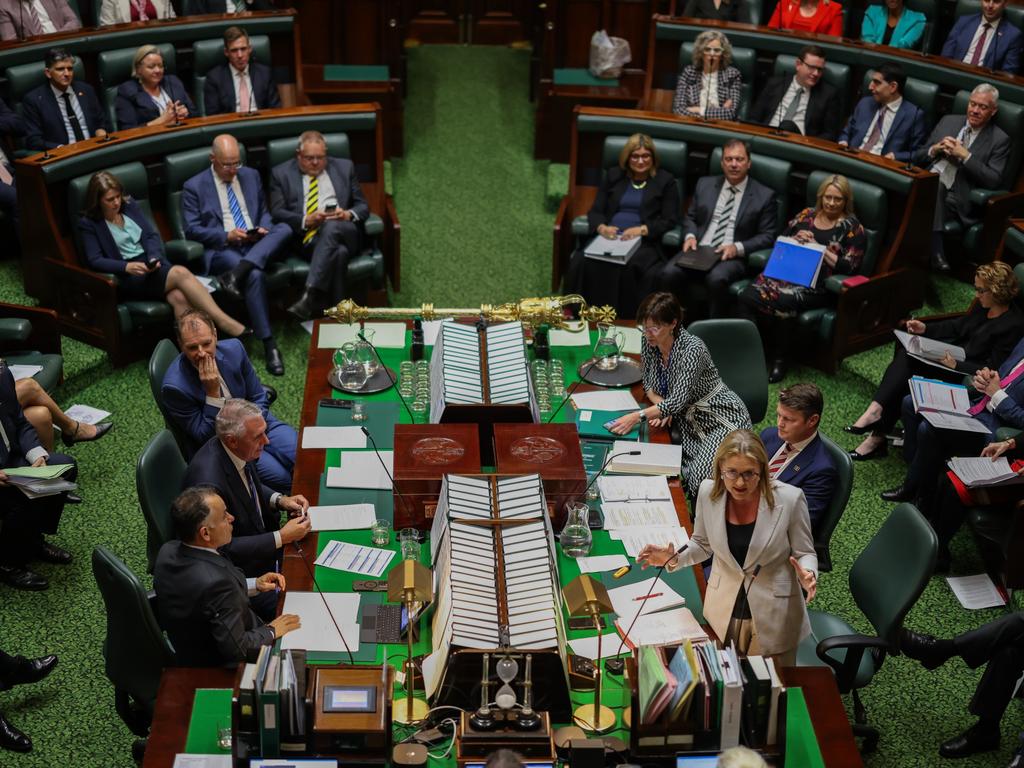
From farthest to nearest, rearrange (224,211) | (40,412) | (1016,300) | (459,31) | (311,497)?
(459,31)
(224,211)
(1016,300)
(40,412)
(311,497)

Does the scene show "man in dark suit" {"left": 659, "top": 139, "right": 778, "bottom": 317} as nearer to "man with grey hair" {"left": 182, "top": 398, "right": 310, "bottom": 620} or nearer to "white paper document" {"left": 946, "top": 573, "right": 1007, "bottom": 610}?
"white paper document" {"left": 946, "top": 573, "right": 1007, "bottom": 610}

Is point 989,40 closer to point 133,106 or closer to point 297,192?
point 297,192

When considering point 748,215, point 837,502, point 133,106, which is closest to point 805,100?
point 748,215

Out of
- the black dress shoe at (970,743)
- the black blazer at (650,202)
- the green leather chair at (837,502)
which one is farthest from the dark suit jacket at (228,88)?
the black dress shoe at (970,743)

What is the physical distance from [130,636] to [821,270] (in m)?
4.41

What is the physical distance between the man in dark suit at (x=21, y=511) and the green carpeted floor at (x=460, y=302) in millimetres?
74

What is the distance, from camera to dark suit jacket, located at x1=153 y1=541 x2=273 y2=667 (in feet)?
12.2

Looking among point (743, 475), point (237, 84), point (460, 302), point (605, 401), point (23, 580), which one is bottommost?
point (23, 580)

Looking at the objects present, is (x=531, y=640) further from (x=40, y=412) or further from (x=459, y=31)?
(x=459, y=31)

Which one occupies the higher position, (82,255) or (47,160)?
(47,160)

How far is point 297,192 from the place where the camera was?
23.5 ft

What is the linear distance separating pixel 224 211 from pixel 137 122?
4.19ft

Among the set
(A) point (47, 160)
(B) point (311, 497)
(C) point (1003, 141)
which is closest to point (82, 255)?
(A) point (47, 160)

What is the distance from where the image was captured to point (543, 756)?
10.4 feet
